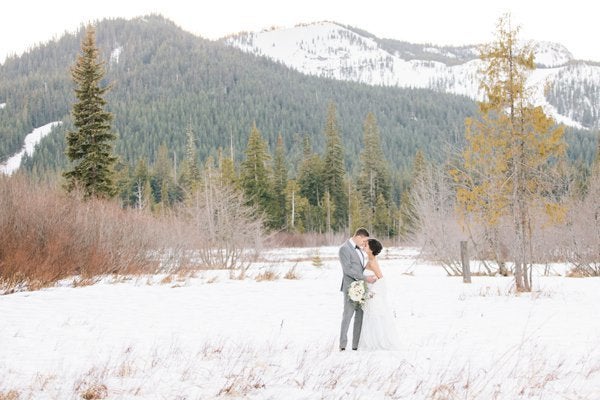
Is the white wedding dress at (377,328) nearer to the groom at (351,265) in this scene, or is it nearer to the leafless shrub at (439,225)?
the groom at (351,265)

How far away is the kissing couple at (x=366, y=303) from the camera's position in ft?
26.5

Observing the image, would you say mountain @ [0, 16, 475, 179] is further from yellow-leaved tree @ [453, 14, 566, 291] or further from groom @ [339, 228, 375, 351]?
groom @ [339, 228, 375, 351]

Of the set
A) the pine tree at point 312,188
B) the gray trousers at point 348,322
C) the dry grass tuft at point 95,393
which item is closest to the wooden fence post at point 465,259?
the gray trousers at point 348,322

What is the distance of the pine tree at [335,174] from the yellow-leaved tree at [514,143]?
52.2 m

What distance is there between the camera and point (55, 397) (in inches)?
217

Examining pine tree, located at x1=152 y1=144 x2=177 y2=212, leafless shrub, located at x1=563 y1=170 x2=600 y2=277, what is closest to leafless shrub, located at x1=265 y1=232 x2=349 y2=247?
leafless shrub, located at x1=563 y1=170 x2=600 y2=277

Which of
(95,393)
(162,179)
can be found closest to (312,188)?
(162,179)

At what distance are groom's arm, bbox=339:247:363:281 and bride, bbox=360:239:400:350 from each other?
291 mm

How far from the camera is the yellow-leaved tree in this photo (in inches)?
637

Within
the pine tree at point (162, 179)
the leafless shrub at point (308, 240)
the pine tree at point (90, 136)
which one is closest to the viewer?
the pine tree at point (90, 136)

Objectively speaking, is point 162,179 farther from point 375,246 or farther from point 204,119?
point 375,246

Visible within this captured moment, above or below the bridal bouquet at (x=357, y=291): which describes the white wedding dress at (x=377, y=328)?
below

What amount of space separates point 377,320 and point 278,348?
1.55 meters

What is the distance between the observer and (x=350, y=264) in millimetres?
8070
